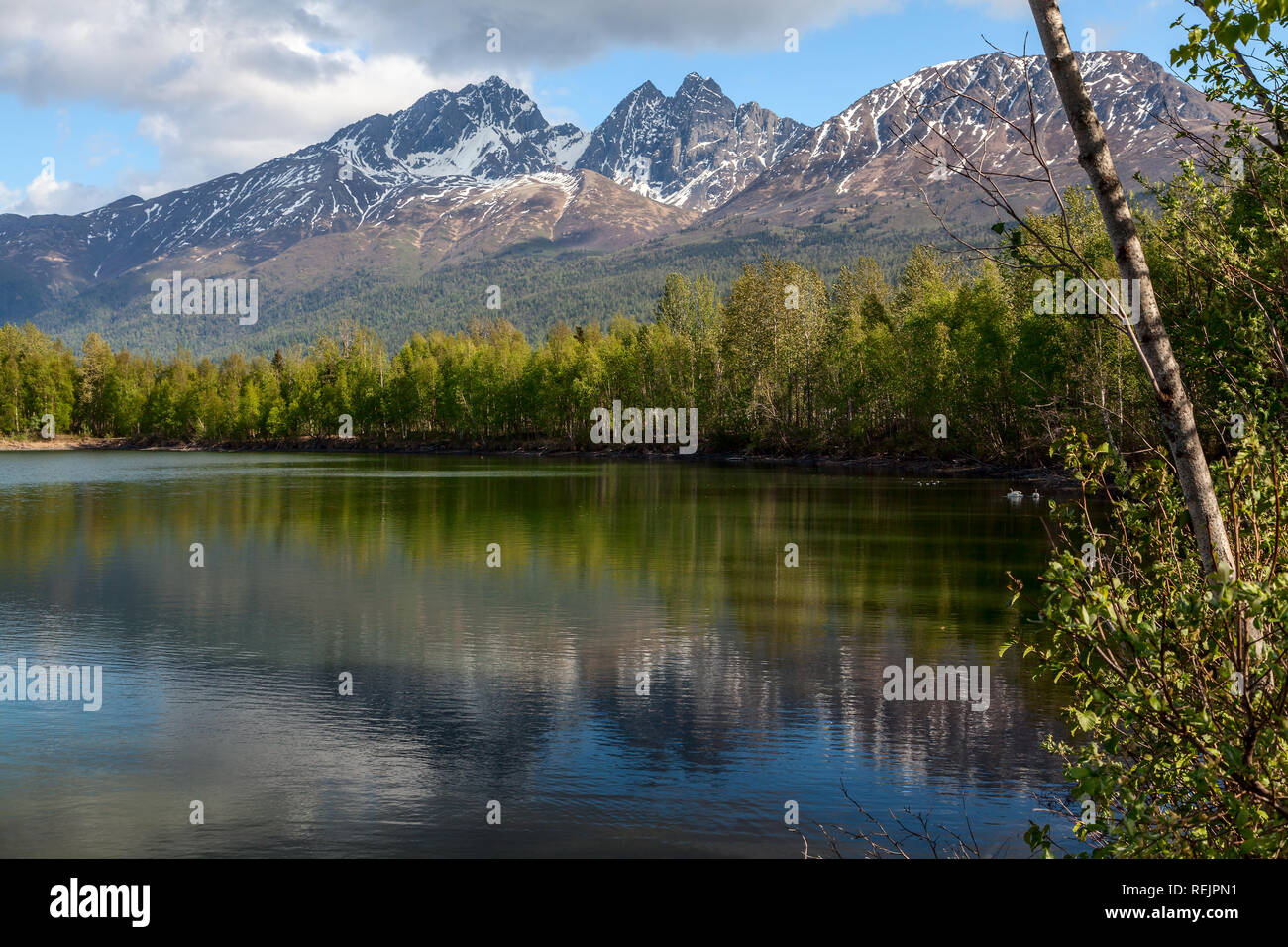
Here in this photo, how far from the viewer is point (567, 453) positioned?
14588 centimetres

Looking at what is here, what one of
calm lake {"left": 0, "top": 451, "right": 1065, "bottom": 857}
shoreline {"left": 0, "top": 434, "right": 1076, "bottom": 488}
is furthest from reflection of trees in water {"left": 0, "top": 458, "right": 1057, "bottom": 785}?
shoreline {"left": 0, "top": 434, "right": 1076, "bottom": 488}

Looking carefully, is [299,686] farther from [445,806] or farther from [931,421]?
[931,421]

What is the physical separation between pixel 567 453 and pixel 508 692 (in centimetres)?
12680

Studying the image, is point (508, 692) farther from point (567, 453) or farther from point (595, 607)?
point (567, 453)

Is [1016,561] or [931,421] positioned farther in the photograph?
[931,421]

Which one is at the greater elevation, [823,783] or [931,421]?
→ [931,421]

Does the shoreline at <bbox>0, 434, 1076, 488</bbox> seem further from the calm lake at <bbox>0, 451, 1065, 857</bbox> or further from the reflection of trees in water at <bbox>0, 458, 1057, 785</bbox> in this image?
the calm lake at <bbox>0, 451, 1065, 857</bbox>

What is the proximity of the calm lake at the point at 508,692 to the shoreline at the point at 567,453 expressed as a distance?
4255 cm

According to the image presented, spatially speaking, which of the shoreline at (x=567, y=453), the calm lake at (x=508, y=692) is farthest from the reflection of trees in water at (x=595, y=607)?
the shoreline at (x=567, y=453)

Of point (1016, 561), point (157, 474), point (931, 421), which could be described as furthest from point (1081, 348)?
point (157, 474)

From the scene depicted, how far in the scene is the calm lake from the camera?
13.4 meters
